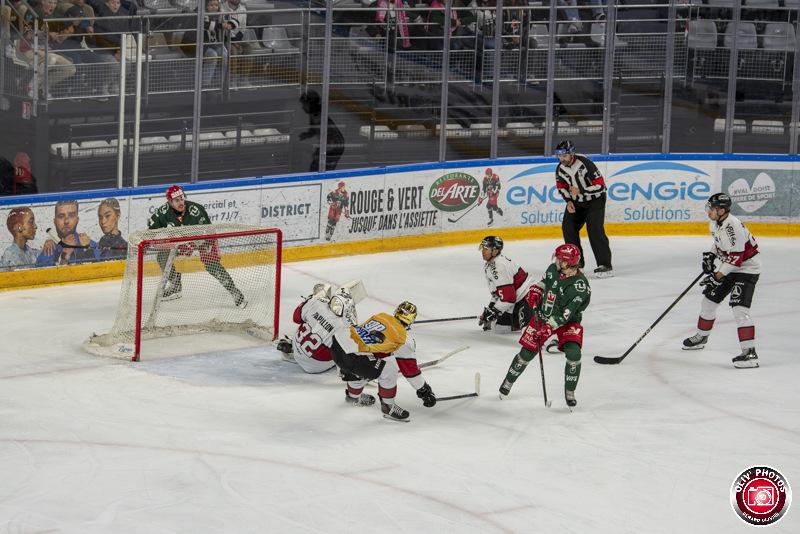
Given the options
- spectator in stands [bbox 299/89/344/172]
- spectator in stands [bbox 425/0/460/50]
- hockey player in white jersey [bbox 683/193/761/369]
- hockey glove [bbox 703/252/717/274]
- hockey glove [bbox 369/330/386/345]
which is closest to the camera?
hockey glove [bbox 369/330/386/345]

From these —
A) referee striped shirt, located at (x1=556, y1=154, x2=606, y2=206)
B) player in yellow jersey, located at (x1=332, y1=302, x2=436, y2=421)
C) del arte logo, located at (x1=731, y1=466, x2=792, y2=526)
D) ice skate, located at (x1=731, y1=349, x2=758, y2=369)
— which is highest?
referee striped shirt, located at (x1=556, y1=154, x2=606, y2=206)

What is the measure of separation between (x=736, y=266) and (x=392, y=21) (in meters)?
5.40

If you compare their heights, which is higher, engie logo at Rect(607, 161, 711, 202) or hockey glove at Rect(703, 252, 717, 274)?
engie logo at Rect(607, 161, 711, 202)

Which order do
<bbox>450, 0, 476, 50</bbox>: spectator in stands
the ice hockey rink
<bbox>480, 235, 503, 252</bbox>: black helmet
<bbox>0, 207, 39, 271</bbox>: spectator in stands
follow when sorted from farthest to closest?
<bbox>450, 0, 476, 50</bbox>: spectator in stands
<bbox>0, 207, 39, 271</bbox>: spectator in stands
<bbox>480, 235, 503, 252</bbox>: black helmet
the ice hockey rink

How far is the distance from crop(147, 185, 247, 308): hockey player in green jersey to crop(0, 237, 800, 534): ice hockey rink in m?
0.40

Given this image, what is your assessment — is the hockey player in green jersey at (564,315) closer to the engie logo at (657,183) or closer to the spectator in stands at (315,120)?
the spectator in stands at (315,120)

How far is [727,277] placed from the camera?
10008mm

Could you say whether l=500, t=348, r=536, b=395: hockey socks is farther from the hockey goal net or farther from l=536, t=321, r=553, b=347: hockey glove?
the hockey goal net

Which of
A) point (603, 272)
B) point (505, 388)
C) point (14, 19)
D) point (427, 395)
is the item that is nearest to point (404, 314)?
point (427, 395)

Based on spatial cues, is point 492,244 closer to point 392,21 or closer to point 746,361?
point 746,361

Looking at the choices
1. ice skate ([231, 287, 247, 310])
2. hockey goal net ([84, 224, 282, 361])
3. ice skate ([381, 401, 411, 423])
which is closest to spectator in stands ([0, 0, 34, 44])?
hockey goal net ([84, 224, 282, 361])

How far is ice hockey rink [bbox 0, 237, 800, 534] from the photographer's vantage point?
273 inches

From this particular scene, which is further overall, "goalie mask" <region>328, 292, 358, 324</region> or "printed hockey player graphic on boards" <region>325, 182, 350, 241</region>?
"printed hockey player graphic on boards" <region>325, 182, 350, 241</region>

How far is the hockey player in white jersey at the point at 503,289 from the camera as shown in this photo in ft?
34.2
